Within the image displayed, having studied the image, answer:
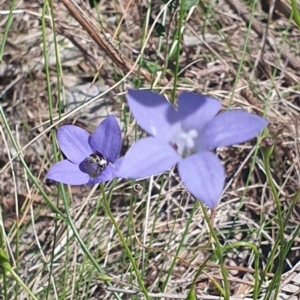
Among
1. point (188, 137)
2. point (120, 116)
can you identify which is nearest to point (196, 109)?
point (188, 137)

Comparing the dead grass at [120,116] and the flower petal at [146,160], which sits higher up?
the flower petal at [146,160]

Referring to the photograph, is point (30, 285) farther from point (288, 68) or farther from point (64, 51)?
point (288, 68)

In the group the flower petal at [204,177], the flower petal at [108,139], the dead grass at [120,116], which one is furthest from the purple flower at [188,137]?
the dead grass at [120,116]

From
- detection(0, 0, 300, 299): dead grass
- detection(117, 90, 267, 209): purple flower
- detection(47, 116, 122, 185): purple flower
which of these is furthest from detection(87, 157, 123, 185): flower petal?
detection(0, 0, 300, 299): dead grass

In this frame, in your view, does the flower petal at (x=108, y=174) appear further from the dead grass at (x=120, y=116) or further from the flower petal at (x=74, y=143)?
the dead grass at (x=120, y=116)

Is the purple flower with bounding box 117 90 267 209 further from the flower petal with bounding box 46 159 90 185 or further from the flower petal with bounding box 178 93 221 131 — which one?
the flower petal with bounding box 46 159 90 185

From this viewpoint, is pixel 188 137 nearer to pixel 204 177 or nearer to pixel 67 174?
pixel 204 177

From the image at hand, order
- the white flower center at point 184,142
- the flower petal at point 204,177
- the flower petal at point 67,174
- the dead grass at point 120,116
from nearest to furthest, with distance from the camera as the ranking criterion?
the flower petal at point 204,177
the white flower center at point 184,142
the flower petal at point 67,174
the dead grass at point 120,116

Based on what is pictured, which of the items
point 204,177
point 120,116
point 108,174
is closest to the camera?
point 204,177
